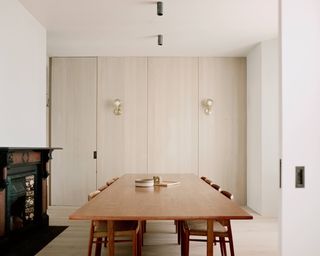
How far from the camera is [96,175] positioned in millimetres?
7816

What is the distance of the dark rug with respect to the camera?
4.15m

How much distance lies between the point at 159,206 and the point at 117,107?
16.8ft

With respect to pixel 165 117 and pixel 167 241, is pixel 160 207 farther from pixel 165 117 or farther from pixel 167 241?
pixel 165 117

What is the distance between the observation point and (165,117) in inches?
311

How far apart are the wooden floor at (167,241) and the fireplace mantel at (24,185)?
17.5 inches

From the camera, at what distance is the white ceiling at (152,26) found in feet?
16.2

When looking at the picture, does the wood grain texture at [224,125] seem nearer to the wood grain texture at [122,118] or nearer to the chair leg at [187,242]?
the wood grain texture at [122,118]

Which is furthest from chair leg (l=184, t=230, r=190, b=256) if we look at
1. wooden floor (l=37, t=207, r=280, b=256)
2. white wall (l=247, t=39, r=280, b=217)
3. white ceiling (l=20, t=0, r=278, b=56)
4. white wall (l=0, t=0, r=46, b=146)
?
white wall (l=247, t=39, r=280, b=217)

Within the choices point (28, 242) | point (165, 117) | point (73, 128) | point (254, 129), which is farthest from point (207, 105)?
point (28, 242)
